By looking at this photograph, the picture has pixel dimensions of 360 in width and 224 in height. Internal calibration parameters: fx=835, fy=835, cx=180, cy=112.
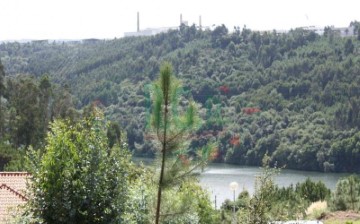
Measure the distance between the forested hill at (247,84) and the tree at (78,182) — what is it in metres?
47.1

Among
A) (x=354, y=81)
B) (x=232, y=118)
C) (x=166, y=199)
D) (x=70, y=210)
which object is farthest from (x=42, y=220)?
(x=354, y=81)

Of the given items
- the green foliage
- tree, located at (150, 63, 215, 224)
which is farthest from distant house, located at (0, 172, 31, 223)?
the green foliage

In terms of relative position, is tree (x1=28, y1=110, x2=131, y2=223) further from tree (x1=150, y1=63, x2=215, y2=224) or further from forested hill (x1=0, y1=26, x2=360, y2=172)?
forested hill (x1=0, y1=26, x2=360, y2=172)

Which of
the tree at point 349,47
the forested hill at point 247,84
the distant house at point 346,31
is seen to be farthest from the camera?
the distant house at point 346,31

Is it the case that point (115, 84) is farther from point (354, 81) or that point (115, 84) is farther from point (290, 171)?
point (290, 171)

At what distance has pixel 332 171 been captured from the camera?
2422 inches

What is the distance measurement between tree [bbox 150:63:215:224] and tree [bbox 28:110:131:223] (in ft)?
1.28

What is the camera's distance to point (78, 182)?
7418 millimetres

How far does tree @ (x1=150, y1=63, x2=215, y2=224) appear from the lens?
7.64 metres

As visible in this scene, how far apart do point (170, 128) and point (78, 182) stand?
98 centimetres

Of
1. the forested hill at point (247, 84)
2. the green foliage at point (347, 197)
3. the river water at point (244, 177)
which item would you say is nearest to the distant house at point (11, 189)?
the green foliage at point (347, 197)

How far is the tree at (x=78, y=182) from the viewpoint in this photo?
7430mm

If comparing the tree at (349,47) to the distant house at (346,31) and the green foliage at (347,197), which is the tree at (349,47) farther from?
the green foliage at (347,197)

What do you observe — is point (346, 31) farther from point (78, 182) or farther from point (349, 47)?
point (78, 182)
